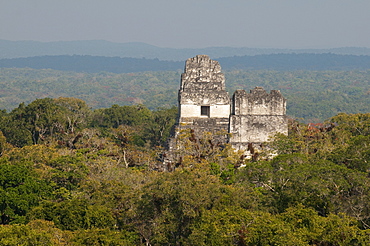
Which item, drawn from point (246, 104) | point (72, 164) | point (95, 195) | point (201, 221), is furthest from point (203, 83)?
point (201, 221)

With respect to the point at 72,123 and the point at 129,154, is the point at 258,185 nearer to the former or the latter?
the point at 129,154

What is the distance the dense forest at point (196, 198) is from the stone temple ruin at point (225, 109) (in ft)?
2.25

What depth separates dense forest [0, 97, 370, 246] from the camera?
1592cm

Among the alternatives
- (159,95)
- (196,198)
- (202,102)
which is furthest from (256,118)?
(159,95)

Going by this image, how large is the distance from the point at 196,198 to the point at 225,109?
34.7 ft

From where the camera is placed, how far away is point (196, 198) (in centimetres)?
1725

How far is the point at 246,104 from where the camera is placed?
25.7 meters

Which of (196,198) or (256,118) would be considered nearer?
(196,198)

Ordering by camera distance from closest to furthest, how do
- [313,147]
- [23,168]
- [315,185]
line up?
[315,185], [23,168], [313,147]

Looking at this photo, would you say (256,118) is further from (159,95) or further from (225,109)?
(159,95)

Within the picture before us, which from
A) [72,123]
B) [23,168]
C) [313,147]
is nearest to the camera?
[23,168]

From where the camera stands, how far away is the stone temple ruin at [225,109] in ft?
83.9

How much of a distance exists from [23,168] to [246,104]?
8915mm

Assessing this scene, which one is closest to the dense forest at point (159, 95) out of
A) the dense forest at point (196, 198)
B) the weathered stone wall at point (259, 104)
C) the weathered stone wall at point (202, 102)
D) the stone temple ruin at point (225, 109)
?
the stone temple ruin at point (225, 109)
